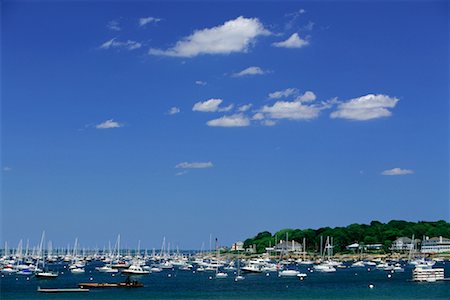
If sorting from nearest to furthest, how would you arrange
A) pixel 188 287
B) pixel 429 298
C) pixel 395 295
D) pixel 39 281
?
pixel 429 298
pixel 395 295
pixel 188 287
pixel 39 281

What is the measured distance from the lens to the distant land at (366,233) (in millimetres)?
159375

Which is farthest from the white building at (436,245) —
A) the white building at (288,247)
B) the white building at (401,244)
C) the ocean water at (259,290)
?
the ocean water at (259,290)

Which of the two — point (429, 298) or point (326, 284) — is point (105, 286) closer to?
point (326, 284)

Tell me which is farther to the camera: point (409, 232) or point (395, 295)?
point (409, 232)

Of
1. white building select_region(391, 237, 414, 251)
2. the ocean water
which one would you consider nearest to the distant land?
white building select_region(391, 237, 414, 251)

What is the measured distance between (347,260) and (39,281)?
7552 cm

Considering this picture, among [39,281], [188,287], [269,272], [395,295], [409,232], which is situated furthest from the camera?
[409,232]

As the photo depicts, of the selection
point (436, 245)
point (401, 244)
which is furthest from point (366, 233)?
point (436, 245)

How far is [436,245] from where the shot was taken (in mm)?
154625

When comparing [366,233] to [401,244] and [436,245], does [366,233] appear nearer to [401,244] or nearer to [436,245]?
[401,244]

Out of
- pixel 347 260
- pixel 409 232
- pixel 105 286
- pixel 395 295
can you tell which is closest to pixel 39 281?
pixel 105 286

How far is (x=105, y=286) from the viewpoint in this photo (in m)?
67.8

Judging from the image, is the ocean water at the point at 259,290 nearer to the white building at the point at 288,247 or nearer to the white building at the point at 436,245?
the white building at the point at 436,245

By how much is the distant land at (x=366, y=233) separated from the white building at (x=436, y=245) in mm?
4067
